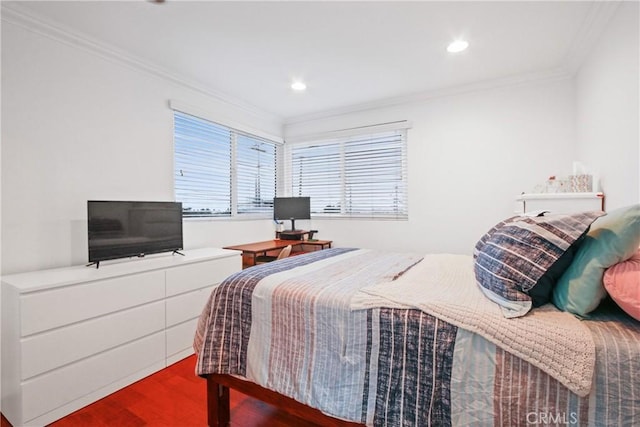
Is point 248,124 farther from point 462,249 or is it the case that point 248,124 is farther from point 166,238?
point 462,249

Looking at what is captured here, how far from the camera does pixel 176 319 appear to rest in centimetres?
244

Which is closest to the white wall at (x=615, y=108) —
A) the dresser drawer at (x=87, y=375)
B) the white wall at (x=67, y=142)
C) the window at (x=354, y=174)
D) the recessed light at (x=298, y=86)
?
the window at (x=354, y=174)

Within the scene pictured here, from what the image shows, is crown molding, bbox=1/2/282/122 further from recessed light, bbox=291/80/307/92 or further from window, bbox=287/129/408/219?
window, bbox=287/129/408/219

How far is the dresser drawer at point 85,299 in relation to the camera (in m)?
1.68

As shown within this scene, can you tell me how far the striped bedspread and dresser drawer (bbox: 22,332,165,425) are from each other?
89cm

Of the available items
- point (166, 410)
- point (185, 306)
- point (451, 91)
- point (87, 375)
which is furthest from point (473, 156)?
point (87, 375)

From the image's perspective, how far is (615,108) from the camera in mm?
2078

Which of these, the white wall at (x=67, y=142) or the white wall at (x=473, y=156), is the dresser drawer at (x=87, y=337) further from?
the white wall at (x=473, y=156)

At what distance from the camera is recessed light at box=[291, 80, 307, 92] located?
328cm

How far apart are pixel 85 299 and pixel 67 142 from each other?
4.13 feet

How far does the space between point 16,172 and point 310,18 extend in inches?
92.3

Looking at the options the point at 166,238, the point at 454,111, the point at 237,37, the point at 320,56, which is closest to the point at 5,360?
the point at 166,238

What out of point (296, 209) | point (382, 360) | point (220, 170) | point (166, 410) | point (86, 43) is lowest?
point (166, 410)

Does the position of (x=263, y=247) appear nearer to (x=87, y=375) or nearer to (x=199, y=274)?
(x=199, y=274)
